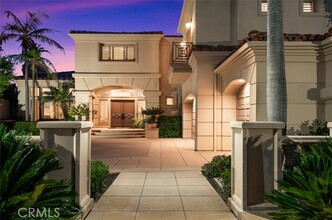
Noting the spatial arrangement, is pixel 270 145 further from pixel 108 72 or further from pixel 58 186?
pixel 108 72

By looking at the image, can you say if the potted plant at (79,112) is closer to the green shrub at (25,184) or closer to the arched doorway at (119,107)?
the arched doorway at (119,107)

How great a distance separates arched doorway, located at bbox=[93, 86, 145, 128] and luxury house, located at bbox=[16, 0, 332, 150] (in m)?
0.13

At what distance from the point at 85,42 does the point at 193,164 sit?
16946 millimetres

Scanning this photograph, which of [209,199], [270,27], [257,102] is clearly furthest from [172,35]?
[209,199]

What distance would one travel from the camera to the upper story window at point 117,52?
25.4m

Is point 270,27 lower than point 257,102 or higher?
higher

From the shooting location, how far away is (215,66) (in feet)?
48.7

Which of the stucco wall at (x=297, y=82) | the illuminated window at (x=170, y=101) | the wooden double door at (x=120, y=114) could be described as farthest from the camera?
the wooden double door at (x=120, y=114)

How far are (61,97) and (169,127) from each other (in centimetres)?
965

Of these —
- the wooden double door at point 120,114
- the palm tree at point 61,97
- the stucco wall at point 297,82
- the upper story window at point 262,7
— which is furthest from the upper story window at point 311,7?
the palm tree at point 61,97

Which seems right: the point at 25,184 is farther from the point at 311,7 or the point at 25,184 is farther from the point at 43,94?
the point at 43,94

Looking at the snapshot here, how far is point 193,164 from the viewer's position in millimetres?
11062

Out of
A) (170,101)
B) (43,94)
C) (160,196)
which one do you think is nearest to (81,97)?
(43,94)

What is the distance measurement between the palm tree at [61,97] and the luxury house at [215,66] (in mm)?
2133
